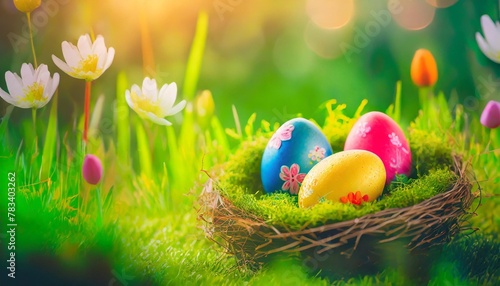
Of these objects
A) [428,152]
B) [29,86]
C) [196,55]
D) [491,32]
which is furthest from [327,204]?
[29,86]

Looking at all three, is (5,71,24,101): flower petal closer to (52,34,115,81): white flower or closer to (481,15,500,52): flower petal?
(52,34,115,81): white flower

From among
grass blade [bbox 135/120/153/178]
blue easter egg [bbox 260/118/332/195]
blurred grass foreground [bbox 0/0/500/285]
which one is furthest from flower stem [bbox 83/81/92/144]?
blue easter egg [bbox 260/118/332/195]

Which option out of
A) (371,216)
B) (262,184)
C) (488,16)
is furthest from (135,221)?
(488,16)

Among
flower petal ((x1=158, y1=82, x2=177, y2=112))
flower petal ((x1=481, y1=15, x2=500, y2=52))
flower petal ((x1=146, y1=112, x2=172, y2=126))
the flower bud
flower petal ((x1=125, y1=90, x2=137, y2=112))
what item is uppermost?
the flower bud

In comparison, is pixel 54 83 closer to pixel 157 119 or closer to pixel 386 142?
pixel 157 119

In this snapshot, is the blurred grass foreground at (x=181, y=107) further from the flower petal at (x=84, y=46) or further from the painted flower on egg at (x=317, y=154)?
the painted flower on egg at (x=317, y=154)
